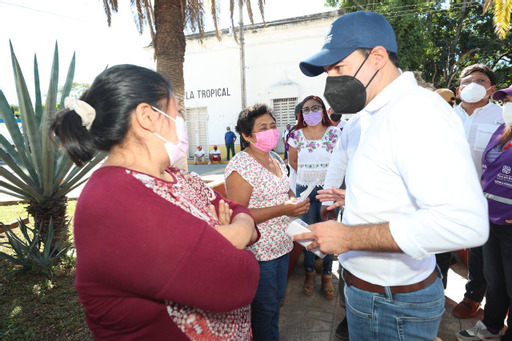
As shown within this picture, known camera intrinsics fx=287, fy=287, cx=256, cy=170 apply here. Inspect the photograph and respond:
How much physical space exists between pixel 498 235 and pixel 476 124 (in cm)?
138

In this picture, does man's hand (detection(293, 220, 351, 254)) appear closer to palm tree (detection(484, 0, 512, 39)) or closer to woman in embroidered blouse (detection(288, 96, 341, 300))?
woman in embroidered blouse (detection(288, 96, 341, 300))

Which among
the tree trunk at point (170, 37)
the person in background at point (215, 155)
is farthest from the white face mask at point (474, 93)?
the person in background at point (215, 155)

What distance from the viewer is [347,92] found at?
4.56 ft

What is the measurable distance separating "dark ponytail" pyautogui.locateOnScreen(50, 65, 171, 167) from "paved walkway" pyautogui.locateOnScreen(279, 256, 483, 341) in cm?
249

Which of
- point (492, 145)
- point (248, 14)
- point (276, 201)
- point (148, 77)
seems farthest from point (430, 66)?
point (148, 77)

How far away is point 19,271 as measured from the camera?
330 centimetres

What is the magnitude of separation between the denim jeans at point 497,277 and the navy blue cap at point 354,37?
1.98 m

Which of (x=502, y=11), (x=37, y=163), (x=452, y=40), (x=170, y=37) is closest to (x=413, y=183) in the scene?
(x=37, y=163)

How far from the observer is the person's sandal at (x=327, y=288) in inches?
128

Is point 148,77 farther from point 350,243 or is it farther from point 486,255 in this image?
point 486,255

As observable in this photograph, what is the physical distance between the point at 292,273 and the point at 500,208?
2.42 m

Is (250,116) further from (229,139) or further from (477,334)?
(229,139)

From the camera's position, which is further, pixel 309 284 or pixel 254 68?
pixel 254 68

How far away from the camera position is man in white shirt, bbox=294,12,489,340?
966 millimetres
